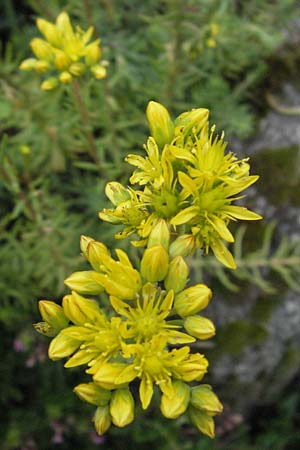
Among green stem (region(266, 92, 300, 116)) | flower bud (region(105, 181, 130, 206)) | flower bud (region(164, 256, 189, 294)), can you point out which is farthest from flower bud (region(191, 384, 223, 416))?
green stem (region(266, 92, 300, 116))

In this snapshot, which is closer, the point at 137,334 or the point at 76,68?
the point at 137,334

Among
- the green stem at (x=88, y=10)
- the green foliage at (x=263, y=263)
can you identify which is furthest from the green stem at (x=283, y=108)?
the green stem at (x=88, y=10)

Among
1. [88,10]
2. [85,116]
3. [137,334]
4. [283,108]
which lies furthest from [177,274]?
[283,108]

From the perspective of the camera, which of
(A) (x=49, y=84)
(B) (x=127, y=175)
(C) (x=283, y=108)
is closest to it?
(A) (x=49, y=84)

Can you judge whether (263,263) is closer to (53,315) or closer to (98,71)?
(98,71)

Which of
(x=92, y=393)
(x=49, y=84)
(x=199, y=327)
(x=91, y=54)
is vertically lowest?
(x=92, y=393)

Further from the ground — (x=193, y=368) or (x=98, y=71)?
(x=98, y=71)

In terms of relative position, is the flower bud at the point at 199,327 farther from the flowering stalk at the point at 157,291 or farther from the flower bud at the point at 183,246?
the flower bud at the point at 183,246
